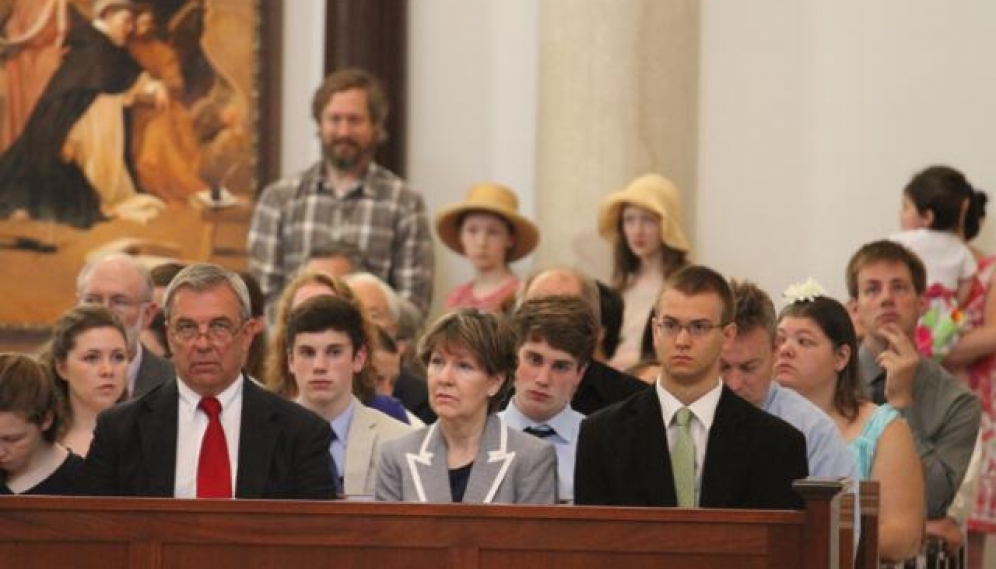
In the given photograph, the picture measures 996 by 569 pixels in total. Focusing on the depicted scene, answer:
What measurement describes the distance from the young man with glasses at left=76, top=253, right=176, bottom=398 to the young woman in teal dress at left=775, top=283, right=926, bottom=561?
→ 7.62ft

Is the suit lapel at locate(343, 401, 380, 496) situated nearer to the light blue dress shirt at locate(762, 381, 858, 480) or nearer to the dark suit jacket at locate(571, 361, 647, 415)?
the dark suit jacket at locate(571, 361, 647, 415)

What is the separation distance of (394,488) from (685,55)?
18.1ft

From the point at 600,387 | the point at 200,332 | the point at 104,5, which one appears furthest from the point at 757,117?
the point at 200,332

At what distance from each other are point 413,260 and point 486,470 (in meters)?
4.72

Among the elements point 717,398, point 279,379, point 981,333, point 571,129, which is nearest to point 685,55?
point 571,129

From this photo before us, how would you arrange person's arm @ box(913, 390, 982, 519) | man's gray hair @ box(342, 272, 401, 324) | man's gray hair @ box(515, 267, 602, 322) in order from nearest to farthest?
1. person's arm @ box(913, 390, 982, 519)
2. man's gray hair @ box(515, 267, 602, 322)
3. man's gray hair @ box(342, 272, 401, 324)

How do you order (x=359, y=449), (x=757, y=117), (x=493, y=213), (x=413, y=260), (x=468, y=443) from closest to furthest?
(x=468, y=443), (x=359, y=449), (x=413, y=260), (x=493, y=213), (x=757, y=117)

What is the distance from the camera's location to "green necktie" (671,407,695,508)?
25.1 feet

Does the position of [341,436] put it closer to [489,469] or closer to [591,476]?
[489,469]

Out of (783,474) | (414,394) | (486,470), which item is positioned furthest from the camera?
(414,394)

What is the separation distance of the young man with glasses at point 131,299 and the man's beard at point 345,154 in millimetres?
2503

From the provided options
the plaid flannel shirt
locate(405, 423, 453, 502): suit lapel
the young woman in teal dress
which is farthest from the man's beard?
locate(405, 423, 453, 502): suit lapel

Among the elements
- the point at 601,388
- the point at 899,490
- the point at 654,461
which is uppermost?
the point at 601,388

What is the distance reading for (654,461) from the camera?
300 inches
